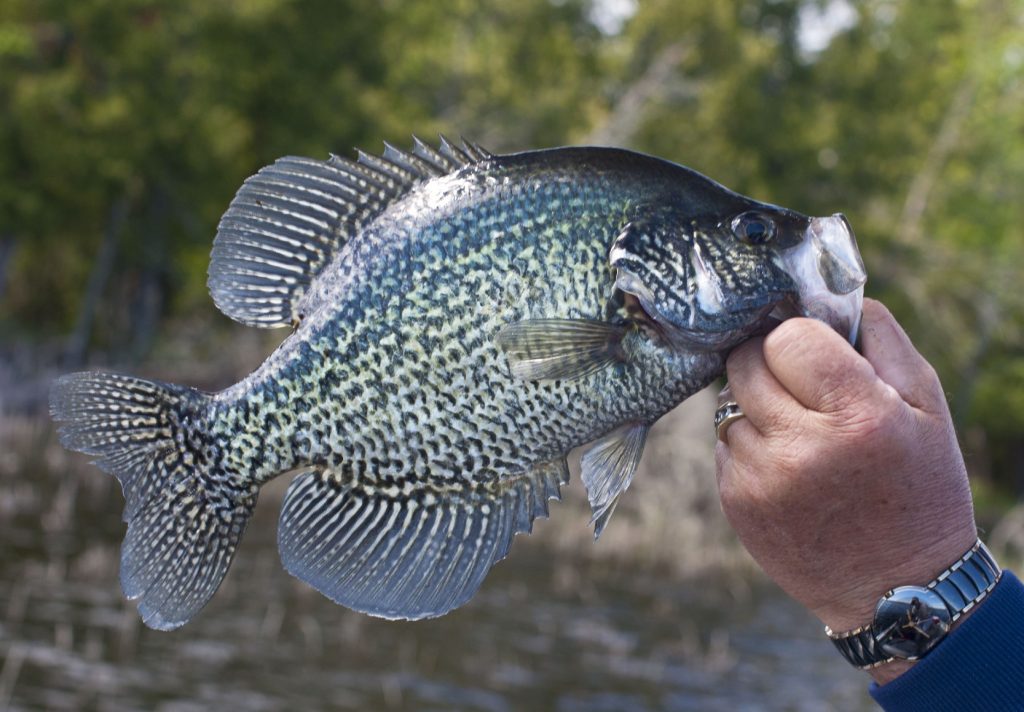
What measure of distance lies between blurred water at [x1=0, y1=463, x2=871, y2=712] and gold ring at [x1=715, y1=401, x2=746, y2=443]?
418 inches

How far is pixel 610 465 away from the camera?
93.3 inches

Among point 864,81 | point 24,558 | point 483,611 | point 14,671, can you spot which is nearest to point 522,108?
point 864,81

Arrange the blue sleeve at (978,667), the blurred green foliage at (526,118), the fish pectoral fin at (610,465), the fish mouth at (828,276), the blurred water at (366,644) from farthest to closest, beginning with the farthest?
the blurred green foliage at (526,118), the blurred water at (366,644), the fish pectoral fin at (610,465), the fish mouth at (828,276), the blue sleeve at (978,667)

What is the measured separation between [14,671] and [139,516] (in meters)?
10.7

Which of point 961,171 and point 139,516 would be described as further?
point 961,171

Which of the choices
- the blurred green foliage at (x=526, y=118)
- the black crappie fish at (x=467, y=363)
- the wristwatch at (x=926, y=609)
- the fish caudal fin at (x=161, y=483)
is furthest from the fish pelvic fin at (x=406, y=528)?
the blurred green foliage at (x=526, y=118)

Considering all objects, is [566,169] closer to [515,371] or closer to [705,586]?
[515,371]

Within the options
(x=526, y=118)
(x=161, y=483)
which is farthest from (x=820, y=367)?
(x=526, y=118)

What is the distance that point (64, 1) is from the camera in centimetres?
2194

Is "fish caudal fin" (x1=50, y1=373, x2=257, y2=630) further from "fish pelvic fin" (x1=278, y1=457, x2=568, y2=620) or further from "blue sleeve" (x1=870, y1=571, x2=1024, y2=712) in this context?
"blue sleeve" (x1=870, y1=571, x2=1024, y2=712)

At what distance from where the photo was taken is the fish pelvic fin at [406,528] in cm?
228

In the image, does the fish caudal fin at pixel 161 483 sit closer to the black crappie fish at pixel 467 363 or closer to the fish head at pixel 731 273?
the black crappie fish at pixel 467 363

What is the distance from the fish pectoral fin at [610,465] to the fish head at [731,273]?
210 mm

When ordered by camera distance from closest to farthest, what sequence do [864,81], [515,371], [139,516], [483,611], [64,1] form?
[515,371]
[139,516]
[483,611]
[64,1]
[864,81]
